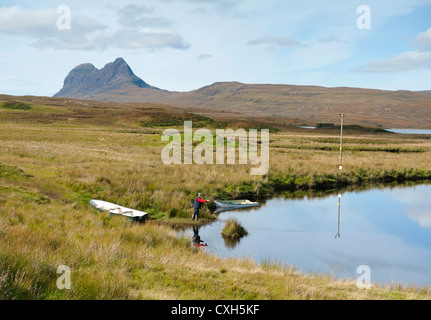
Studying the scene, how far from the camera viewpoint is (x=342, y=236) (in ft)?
66.9

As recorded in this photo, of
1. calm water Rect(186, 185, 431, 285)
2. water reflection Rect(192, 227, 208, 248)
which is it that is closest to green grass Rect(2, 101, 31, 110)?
calm water Rect(186, 185, 431, 285)

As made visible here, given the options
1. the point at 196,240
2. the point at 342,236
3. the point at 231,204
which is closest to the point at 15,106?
the point at 231,204

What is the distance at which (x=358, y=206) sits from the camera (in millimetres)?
26906

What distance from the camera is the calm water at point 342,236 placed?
52.1 ft

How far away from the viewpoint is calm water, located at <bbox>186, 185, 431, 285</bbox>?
625 inches

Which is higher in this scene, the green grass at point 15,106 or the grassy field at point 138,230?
the green grass at point 15,106

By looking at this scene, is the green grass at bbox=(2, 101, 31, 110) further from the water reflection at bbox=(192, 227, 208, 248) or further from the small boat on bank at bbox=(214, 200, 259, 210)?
the water reflection at bbox=(192, 227, 208, 248)

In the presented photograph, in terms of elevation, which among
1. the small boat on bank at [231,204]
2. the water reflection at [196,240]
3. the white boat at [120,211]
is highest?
the white boat at [120,211]

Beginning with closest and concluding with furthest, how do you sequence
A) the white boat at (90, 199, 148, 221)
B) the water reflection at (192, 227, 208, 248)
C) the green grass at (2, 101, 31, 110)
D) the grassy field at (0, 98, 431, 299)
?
the grassy field at (0, 98, 431, 299), the water reflection at (192, 227, 208, 248), the white boat at (90, 199, 148, 221), the green grass at (2, 101, 31, 110)

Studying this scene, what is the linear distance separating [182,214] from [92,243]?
11194 millimetres

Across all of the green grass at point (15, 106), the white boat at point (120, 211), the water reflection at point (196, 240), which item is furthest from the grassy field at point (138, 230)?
the green grass at point (15, 106)

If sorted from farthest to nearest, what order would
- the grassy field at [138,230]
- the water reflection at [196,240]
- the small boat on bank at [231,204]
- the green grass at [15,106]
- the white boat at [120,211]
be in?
the green grass at [15,106], the small boat on bank at [231,204], the white boat at [120,211], the water reflection at [196,240], the grassy field at [138,230]

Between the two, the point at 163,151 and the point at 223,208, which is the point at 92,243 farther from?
the point at 163,151

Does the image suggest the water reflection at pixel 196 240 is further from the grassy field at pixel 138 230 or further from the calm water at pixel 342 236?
the grassy field at pixel 138 230
